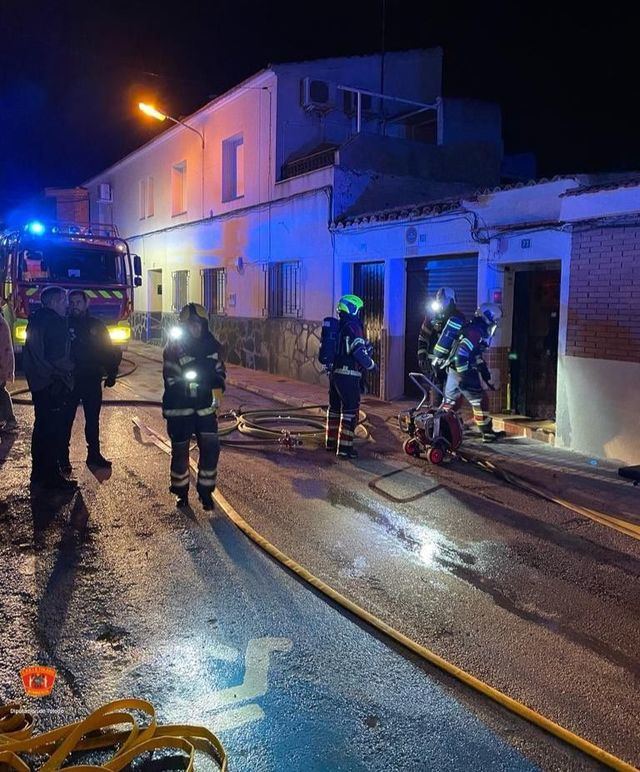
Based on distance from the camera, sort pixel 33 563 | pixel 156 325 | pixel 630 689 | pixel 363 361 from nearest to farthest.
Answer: pixel 630 689 → pixel 33 563 → pixel 363 361 → pixel 156 325

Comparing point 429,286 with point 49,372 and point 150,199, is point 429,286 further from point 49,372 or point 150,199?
Answer: point 150,199

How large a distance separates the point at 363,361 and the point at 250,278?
1056cm

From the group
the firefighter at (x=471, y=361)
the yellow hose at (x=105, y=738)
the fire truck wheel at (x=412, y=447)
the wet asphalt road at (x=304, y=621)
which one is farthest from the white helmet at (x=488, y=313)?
the yellow hose at (x=105, y=738)

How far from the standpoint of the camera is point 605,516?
20.9ft

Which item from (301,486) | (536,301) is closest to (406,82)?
(536,301)

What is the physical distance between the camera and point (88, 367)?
753 centimetres

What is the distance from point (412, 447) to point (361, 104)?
12205mm

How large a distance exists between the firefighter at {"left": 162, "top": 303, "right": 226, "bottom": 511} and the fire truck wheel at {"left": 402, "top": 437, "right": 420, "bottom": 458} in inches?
118

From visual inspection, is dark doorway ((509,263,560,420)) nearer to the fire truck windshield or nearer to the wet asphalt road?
the wet asphalt road

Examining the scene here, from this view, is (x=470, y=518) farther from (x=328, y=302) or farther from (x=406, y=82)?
(x=406, y=82)

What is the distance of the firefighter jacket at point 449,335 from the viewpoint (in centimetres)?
881

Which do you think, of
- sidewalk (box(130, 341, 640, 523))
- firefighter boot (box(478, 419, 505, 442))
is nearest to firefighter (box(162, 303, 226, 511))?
sidewalk (box(130, 341, 640, 523))

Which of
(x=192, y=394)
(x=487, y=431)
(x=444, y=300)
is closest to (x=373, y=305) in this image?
(x=444, y=300)

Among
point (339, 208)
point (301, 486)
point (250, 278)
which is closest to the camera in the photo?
point (301, 486)
